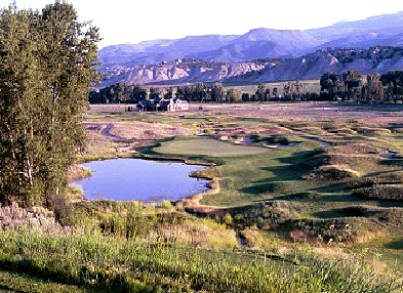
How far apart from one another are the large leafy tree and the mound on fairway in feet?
145

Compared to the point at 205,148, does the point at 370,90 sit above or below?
above

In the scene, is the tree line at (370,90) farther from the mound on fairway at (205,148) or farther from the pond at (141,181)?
the pond at (141,181)

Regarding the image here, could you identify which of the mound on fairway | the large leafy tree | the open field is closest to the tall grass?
the open field

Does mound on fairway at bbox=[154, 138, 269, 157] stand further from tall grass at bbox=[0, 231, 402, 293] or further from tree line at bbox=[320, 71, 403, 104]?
tree line at bbox=[320, 71, 403, 104]

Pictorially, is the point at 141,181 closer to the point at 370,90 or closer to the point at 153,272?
the point at 153,272

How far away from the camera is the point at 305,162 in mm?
64375

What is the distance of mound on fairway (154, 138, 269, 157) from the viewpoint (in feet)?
259

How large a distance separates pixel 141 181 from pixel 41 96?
2975 cm

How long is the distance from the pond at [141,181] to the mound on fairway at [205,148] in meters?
7.45

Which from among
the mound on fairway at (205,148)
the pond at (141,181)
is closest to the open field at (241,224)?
the mound on fairway at (205,148)

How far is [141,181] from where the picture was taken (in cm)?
6003

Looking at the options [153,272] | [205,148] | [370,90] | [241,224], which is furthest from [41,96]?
[370,90]

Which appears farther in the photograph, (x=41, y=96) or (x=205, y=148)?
(x=205, y=148)

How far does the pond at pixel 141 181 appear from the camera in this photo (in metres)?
53.0
